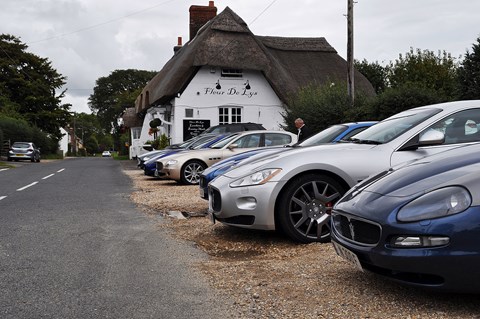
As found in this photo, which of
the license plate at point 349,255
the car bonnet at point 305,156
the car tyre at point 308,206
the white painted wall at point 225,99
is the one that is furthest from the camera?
the white painted wall at point 225,99

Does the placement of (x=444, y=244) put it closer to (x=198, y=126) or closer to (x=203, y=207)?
(x=203, y=207)

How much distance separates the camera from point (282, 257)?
5.52m

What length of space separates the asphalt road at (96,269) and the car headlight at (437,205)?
147cm

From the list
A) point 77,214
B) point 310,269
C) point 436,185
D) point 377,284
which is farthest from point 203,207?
point 436,185

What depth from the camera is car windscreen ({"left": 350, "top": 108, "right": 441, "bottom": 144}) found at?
5996 mm

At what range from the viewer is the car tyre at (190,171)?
14.5 m

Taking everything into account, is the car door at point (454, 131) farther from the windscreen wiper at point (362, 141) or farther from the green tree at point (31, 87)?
the green tree at point (31, 87)

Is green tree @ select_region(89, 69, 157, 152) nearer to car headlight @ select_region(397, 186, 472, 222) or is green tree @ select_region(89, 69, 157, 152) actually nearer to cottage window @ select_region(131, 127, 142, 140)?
cottage window @ select_region(131, 127, 142, 140)

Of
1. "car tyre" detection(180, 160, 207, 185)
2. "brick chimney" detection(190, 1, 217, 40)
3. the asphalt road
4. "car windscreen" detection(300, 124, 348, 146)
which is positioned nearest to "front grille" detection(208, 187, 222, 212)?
the asphalt road

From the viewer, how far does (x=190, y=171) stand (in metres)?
14.6

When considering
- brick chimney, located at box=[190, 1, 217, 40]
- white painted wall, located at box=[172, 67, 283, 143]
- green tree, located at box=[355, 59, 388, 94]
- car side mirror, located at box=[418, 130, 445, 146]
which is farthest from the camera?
green tree, located at box=[355, 59, 388, 94]

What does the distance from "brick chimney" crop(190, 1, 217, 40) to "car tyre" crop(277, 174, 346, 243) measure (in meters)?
31.0

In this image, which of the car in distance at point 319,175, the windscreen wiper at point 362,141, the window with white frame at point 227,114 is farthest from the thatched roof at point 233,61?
the car in distance at point 319,175

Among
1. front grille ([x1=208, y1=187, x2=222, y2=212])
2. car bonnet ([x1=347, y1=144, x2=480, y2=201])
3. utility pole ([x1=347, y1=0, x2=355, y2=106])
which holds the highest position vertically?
utility pole ([x1=347, y1=0, x2=355, y2=106])
